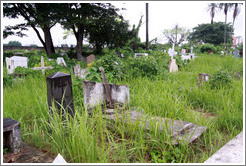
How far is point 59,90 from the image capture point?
2.19 meters

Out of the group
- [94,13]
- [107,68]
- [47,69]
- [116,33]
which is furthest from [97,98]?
[116,33]

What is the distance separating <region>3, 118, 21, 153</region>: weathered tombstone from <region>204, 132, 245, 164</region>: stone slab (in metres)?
1.63

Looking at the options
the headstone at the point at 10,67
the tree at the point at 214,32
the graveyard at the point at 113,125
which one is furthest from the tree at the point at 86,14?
the tree at the point at 214,32

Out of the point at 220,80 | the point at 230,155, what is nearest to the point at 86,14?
the point at 220,80

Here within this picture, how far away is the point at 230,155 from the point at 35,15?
11623 mm

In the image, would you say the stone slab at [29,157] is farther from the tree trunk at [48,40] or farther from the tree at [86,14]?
the tree trunk at [48,40]

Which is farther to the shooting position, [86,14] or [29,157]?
[86,14]

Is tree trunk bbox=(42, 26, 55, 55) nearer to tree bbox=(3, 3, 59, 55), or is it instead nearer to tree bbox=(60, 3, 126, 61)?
tree bbox=(3, 3, 59, 55)

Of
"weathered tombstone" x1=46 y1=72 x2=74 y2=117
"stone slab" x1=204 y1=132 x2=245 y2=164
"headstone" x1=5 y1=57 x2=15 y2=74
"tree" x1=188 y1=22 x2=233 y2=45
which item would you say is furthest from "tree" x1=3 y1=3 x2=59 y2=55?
"tree" x1=188 y1=22 x2=233 y2=45

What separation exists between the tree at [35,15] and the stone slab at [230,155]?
10.8m

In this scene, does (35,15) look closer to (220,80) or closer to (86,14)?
(86,14)

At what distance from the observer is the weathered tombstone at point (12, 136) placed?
175 centimetres

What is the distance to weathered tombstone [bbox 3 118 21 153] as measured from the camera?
1747mm

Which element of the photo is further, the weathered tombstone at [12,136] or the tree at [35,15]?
the tree at [35,15]
